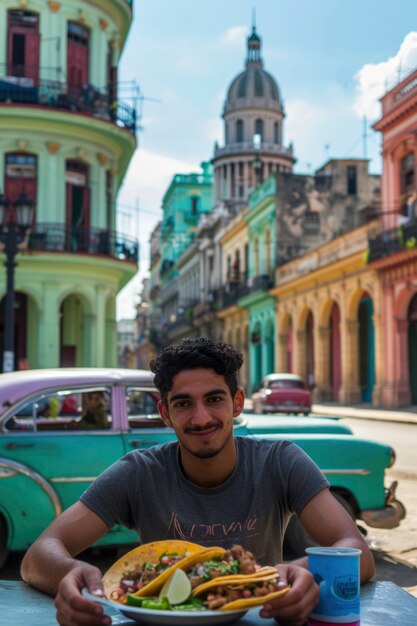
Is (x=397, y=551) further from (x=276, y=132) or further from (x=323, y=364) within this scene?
(x=276, y=132)

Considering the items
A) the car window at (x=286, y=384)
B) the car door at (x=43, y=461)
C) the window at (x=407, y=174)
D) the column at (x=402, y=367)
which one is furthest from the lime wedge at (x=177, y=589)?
the window at (x=407, y=174)

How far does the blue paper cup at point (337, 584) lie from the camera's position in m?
1.93

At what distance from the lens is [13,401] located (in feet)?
20.1

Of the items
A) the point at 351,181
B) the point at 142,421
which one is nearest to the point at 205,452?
the point at 142,421

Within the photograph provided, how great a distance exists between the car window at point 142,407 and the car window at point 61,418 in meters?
0.21

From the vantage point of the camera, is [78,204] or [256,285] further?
[256,285]

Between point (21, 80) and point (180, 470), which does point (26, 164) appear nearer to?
point (21, 80)

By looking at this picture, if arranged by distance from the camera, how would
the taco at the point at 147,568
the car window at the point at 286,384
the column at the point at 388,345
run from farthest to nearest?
the column at the point at 388,345 → the car window at the point at 286,384 → the taco at the point at 147,568

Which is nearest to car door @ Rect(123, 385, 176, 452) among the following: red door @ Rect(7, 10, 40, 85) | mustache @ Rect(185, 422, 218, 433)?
mustache @ Rect(185, 422, 218, 433)

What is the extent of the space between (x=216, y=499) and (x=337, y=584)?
2.53 feet

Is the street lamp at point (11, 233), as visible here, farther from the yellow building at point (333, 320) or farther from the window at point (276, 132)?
the window at point (276, 132)

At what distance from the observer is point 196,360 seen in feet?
8.92

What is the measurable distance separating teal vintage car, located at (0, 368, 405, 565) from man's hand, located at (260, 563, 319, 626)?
166 inches

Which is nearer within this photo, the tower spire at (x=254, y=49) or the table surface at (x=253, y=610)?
the table surface at (x=253, y=610)
